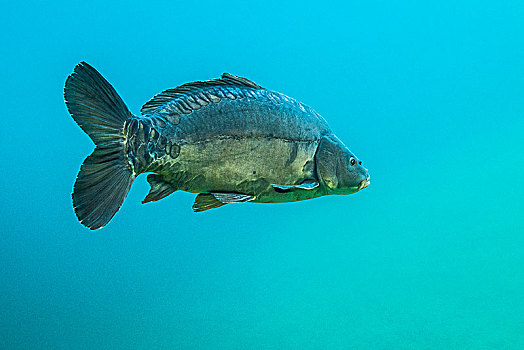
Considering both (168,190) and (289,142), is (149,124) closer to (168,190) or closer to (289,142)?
(168,190)

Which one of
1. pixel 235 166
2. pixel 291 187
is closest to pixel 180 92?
pixel 235 166

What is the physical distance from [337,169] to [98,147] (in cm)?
90

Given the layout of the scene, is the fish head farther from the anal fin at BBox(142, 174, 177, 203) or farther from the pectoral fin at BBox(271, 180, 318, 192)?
the anal fin at BBox(142, 174, 177, 203)

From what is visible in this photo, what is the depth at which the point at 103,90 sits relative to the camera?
74.6 inches

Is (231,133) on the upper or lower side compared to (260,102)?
lower

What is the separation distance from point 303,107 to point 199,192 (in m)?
0.54

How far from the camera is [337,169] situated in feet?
6.86

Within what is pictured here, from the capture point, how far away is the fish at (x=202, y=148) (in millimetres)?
1869

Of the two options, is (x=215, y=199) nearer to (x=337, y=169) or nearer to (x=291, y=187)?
(x=291, y=187)

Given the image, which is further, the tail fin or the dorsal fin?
the dorsal fin

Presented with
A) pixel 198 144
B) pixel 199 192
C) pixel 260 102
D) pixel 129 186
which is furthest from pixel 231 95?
pixel 129 186

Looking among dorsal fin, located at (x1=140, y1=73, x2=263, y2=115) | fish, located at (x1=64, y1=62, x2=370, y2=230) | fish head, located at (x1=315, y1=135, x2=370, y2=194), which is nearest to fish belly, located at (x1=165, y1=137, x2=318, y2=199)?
fish, located at (x1=64, y1=62, x2=370, y2=230)

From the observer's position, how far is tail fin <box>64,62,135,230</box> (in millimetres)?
1837

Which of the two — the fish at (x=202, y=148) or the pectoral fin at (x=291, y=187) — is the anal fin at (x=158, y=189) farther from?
the pectoral fin at (x=291, y=187)
